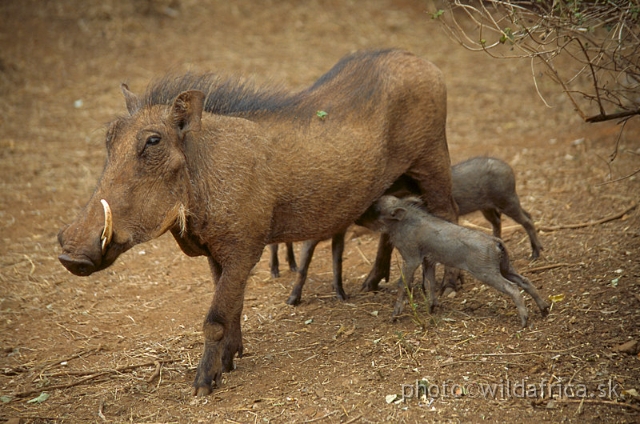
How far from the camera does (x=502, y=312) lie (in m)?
5.01

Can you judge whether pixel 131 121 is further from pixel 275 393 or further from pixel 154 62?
pixel 154 62

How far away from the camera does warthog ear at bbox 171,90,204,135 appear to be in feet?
13.7

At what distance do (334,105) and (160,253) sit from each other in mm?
2739

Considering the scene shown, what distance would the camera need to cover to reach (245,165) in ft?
14.5

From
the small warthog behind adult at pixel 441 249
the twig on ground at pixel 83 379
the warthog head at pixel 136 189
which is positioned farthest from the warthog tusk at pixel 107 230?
the small warthog behind adult at pixel 441 249

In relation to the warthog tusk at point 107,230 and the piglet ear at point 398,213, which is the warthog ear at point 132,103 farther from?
the piglet ear at point 398,213

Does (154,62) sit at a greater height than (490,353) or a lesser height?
greater

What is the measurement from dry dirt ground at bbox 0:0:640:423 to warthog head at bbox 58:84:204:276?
0.79 metres

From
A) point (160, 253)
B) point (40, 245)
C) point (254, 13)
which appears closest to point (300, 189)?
point (160, 253)

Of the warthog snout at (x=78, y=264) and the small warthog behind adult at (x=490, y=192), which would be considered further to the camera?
the small warthog behind adult at (x=490, y=192)

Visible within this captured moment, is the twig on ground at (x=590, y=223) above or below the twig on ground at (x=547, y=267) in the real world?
above

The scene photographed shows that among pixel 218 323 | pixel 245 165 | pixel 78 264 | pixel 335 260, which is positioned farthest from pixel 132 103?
pixel 335 260

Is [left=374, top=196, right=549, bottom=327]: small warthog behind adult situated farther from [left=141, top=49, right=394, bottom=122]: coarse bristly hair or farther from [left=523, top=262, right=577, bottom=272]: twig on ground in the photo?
[left=141, top=49, right=394, bottom=122]: coarse bristly hair

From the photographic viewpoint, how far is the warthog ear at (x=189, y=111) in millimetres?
4168
